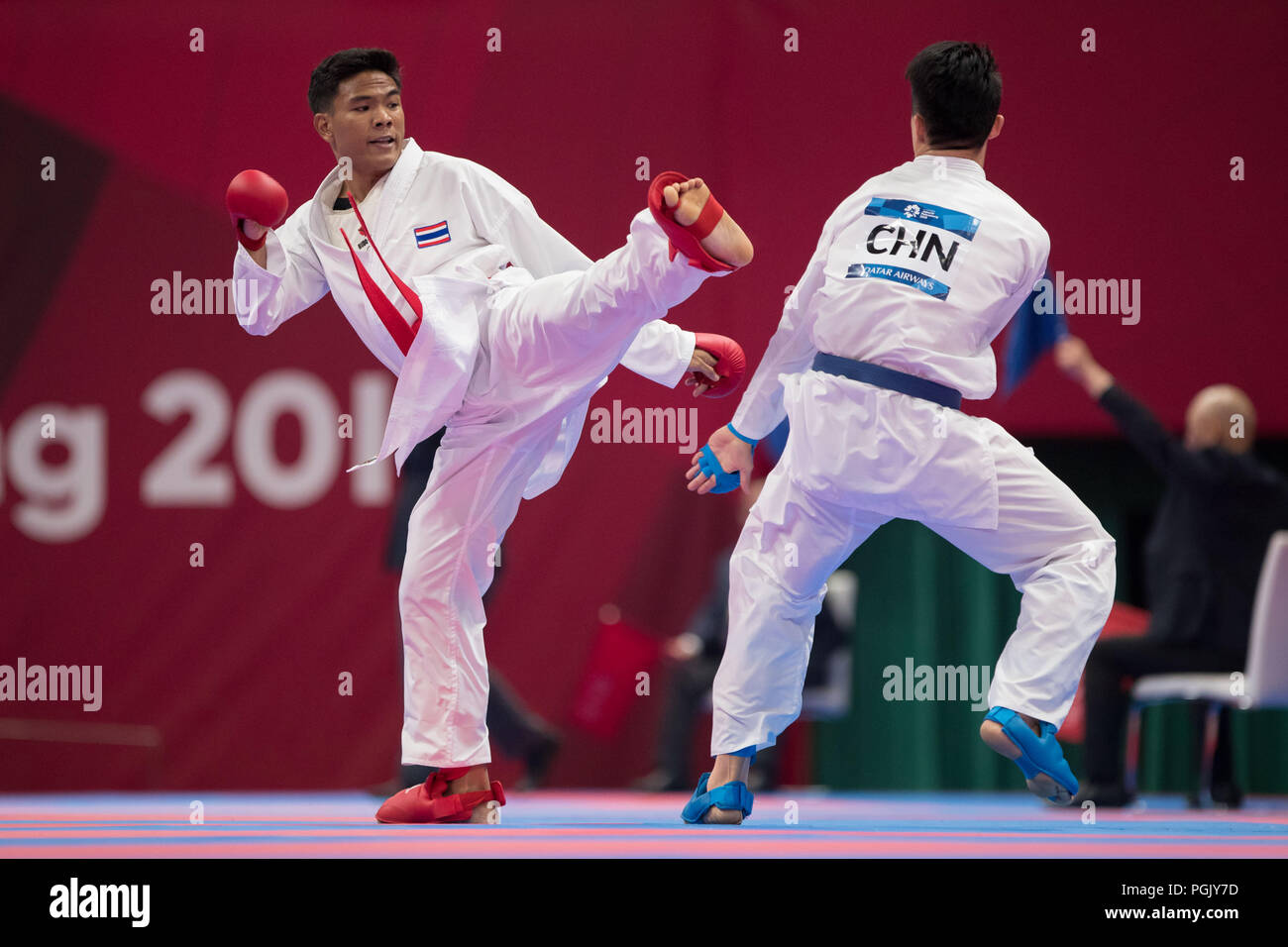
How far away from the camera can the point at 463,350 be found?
10.1ft

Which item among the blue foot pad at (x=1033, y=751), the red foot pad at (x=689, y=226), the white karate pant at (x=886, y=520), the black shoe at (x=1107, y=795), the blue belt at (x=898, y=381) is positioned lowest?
the black shoe at (x=1107, y=795)

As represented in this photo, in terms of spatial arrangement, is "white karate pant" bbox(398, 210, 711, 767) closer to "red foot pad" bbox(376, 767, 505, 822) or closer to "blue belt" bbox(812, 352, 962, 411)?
"red foot pad" bbox(376, 767, 505, 822)

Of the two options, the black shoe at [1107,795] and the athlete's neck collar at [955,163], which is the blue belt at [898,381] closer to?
the athlete's neck collar at [955,163]

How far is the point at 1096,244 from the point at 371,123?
146 inches

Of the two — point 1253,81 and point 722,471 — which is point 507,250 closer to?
point 722,471

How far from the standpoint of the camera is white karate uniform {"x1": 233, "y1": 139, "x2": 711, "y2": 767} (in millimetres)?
3033

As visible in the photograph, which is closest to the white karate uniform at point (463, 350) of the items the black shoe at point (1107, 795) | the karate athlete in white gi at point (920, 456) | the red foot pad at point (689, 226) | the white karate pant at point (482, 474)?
the white karate pant at point (482, 474)

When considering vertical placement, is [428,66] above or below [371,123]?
above

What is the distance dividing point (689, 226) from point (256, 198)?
92 centimetres

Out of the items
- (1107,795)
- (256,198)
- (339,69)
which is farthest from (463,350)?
(1107,795)

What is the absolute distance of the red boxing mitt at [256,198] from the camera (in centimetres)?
295

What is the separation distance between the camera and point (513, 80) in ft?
19.8

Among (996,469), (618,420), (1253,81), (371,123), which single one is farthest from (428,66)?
(996,469)
